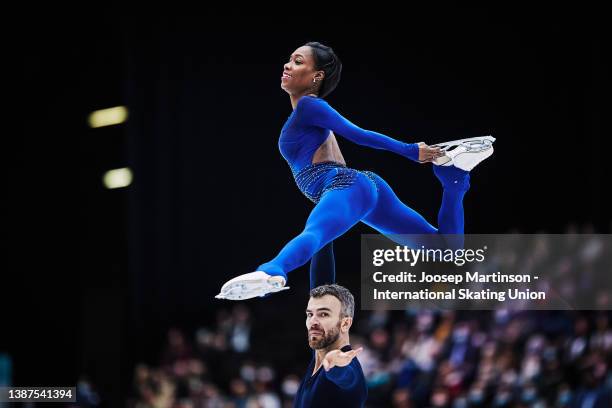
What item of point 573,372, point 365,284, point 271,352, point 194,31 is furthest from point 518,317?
point 194,31

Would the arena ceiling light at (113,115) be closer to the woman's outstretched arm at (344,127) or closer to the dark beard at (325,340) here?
the woman's outstretched arm at (344,127)

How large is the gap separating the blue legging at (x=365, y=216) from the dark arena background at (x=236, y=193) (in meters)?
2.40

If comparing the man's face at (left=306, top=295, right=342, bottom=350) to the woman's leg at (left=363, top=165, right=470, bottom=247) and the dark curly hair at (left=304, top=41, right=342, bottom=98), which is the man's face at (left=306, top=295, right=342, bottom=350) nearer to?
the woman's leg at (left=363, top=165, right=470, bottom=247)

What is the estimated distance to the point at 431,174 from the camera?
6.88 metres

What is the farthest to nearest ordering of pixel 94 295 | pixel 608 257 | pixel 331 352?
pixel 94 295 < pixel 608 257 < pixel 331 352

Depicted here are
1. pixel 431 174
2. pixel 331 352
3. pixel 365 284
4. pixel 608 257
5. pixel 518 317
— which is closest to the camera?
pixel 331 352

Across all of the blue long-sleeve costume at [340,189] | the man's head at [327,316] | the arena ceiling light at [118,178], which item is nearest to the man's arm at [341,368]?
the man's head at [327,316]

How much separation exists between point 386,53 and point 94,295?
13.2 feet

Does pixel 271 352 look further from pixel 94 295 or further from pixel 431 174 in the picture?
pixel 431 174

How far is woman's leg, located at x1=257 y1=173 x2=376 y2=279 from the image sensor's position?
15.4ft

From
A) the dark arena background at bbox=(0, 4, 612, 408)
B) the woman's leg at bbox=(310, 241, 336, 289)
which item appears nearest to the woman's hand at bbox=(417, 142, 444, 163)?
the woman's leg at bbox=(310, 241, 336, 289)

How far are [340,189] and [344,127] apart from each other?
31 centimetres

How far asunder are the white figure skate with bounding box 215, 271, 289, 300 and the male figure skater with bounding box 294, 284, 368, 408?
2.20 feet

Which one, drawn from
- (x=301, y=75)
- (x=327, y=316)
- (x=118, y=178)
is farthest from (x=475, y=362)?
(x=301, y=75)
